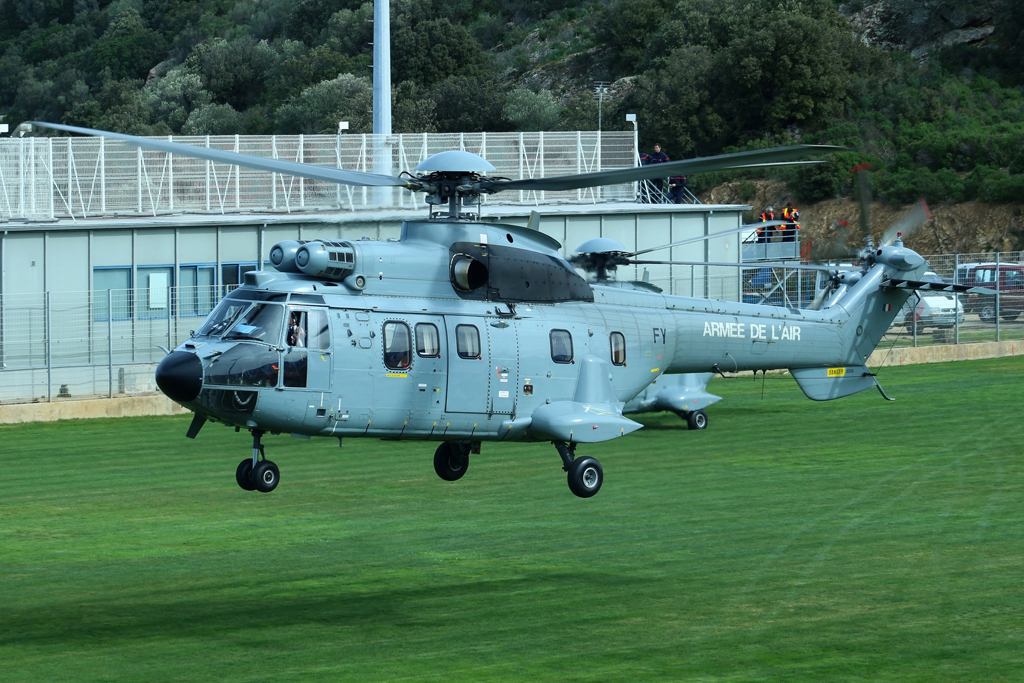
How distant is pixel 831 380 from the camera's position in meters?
28.1

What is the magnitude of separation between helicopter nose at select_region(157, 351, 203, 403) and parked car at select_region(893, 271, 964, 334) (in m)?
39.8

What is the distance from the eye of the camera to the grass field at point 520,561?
57.5 ft

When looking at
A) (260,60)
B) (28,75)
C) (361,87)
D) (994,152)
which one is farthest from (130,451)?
(28,75)

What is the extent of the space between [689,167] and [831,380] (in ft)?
43.8

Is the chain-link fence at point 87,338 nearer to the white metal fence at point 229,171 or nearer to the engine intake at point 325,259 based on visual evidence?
the white metal fence at point 229,171

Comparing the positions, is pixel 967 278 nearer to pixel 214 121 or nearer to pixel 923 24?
pixel 923 24

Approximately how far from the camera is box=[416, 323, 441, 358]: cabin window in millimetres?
18812

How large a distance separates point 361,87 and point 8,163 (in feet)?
208

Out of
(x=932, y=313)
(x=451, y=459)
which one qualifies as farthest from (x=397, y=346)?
(x=932, y=313)

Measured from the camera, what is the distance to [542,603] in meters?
20.0

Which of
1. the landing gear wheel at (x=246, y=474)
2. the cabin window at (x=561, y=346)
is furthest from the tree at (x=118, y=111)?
the landing gear wheel at (x=246, y=474)

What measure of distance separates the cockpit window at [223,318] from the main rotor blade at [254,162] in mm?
1870

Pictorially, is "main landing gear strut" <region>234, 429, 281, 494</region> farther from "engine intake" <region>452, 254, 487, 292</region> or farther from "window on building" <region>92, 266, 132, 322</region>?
"window on building" <region>92, 266, 132, 322</region>

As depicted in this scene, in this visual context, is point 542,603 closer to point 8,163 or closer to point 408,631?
point 408,631
